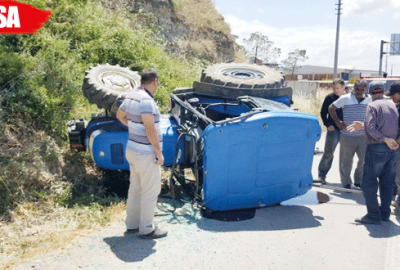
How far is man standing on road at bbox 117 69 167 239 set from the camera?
4.05 m

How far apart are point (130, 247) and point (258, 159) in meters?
1.82

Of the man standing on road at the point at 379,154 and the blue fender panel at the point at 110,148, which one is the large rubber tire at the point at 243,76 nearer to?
the blue fender panel at the point at 110,148

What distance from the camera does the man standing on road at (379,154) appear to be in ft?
16.2

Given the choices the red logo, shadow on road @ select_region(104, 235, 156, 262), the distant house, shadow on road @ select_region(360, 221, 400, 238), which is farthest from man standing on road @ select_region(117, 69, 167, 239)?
the distant house

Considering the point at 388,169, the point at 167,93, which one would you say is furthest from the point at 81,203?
the point at 167,93

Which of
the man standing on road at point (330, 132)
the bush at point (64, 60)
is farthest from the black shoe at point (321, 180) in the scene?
the bush at point (64, 60)

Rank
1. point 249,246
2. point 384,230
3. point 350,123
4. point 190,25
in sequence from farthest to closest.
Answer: point 190,25 < point 350,123 < point 384,230 < point 249,246

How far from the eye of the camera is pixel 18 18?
8.38 m

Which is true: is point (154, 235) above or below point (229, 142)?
below

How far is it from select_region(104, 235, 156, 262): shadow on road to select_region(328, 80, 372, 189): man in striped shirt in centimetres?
375

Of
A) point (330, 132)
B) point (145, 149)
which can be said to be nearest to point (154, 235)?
point (145, 149)

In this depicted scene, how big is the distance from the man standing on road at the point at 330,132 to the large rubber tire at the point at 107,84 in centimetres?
331

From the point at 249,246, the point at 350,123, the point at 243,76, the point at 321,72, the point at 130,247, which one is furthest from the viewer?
the point at 321,72

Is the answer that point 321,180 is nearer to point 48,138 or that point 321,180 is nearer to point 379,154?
point 379,154
